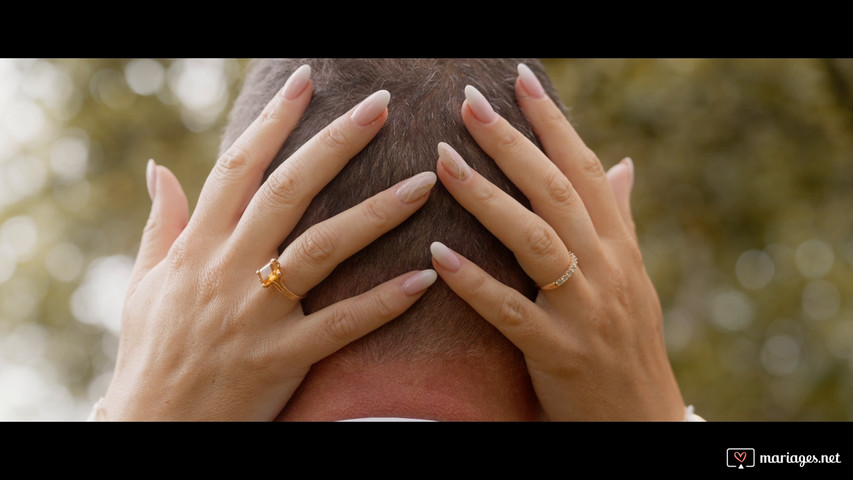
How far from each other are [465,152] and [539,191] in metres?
0.24

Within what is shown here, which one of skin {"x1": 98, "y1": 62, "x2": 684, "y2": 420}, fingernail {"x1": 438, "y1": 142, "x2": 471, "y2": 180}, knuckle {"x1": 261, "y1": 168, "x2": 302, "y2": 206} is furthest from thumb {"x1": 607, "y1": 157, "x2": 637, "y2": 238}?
knuckle {"x1": 261, "y1": 168, "x2": 302, "y2": 206}

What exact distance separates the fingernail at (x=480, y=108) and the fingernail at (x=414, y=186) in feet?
0.75

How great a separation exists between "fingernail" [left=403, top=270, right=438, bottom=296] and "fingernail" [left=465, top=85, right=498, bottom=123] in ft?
1.47

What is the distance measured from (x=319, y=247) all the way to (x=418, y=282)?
0.92ft

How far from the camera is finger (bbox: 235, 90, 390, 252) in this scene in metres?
1.96

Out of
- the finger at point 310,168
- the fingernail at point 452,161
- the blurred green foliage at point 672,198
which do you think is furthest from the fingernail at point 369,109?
the blurred green foliage at point 672,198

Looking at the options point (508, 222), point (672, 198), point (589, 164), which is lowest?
point (508, 222)

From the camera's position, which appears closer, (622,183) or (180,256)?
(180,256)

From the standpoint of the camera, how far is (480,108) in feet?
6.59

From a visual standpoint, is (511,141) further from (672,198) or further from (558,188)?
(672,198)

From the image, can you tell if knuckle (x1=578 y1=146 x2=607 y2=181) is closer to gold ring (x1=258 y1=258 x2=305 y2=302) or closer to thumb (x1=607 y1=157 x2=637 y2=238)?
thumb (x1=607 y1=157 x2=637 y2=238)

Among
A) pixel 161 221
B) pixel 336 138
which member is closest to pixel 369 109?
pixel 336 138
